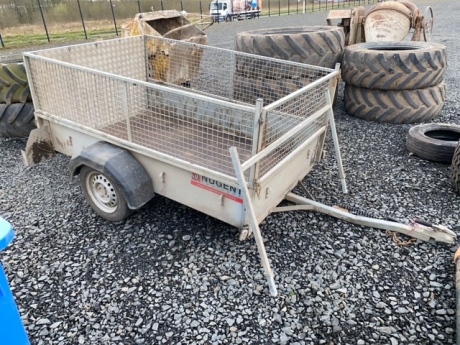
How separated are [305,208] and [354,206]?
57 cm

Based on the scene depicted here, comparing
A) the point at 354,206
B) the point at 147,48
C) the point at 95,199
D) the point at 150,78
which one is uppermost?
the point at 147,48

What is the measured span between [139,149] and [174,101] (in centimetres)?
50

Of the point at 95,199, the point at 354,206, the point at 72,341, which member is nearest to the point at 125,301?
the point at 72,341

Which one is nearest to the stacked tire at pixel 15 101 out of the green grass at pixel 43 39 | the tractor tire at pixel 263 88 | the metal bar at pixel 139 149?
the metal bar at pixel 139 149

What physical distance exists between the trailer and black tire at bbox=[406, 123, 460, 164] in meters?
1.21

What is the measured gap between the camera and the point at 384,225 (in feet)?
10.0

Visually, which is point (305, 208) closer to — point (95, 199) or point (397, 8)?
point (95, 199)

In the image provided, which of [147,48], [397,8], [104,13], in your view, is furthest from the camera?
[104,13]

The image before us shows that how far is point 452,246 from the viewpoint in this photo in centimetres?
287

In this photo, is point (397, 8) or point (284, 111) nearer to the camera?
point (284, 111)

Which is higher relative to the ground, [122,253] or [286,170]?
[286,170]

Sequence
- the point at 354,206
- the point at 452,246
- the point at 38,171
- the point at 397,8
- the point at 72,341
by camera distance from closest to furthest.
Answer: the point at 72,341 → the point at 452,246 → the point at 354,206 → the point at 38,171 → the point at 397,8

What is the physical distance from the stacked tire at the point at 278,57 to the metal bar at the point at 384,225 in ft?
4.31

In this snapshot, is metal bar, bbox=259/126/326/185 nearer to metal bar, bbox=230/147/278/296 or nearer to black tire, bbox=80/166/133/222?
metal bar, bbox=230/147/278/296
